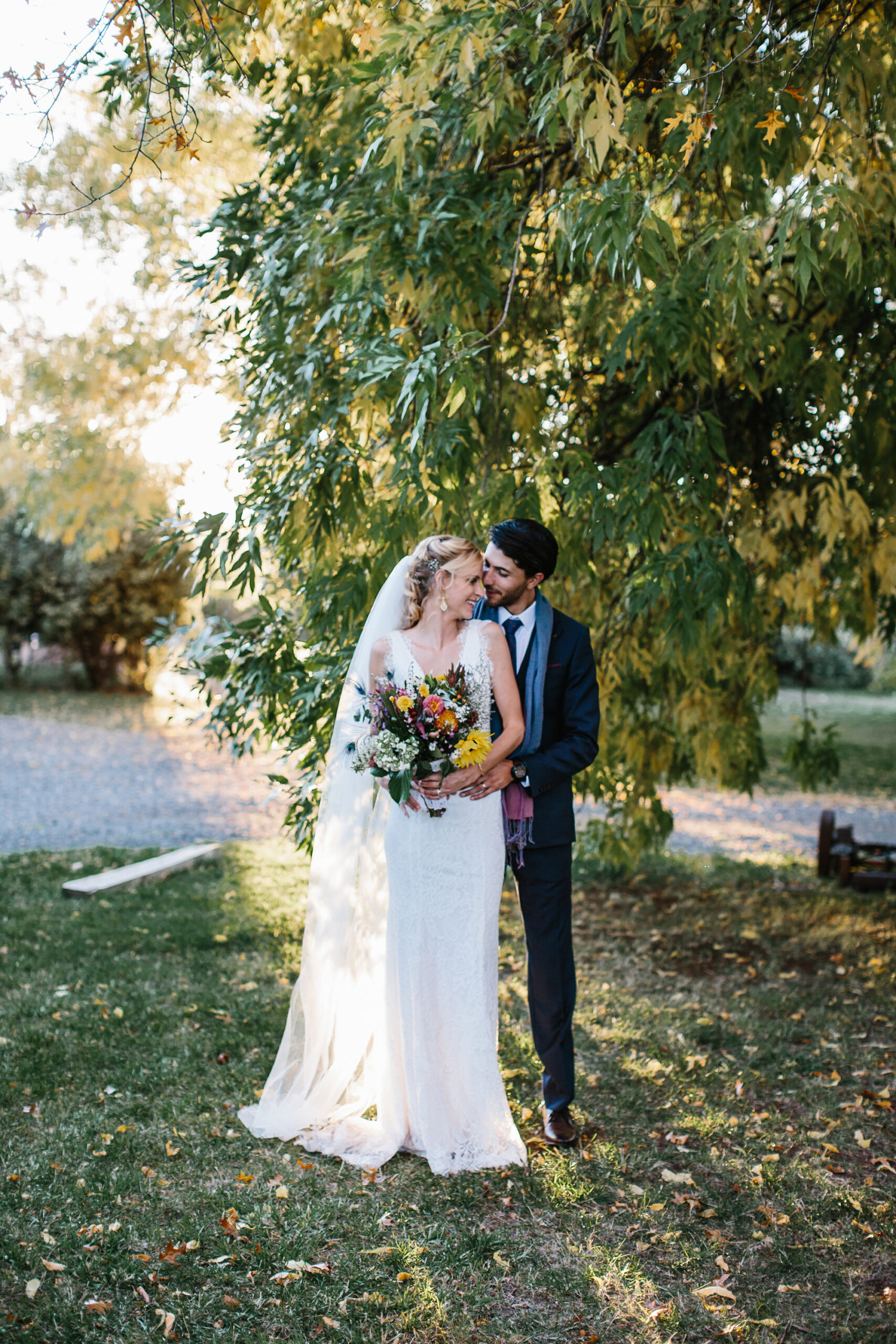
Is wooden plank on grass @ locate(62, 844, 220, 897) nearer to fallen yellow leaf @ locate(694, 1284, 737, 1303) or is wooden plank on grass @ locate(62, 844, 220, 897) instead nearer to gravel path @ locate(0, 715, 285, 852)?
gravel path @ locate(0, 715, 285, 852)

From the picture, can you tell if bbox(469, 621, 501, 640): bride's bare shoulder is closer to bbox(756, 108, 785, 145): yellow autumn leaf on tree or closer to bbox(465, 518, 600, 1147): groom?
bbox(465, 518, 600, 1147): groom

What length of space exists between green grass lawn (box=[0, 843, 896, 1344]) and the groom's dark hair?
2.05 metres

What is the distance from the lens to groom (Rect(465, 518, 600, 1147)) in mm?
3416

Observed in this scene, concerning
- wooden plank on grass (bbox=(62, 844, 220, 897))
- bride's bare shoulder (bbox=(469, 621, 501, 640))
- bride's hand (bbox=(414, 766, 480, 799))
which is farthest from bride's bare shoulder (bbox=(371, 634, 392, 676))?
wooden plank on grass (bbox=(62, 844, 220, 897))

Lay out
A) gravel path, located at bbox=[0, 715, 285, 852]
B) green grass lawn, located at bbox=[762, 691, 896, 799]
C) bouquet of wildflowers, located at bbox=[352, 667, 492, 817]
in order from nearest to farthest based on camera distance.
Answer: bouquet of wildflowers, located at bbox=[352, 667, 492, 817], gravel path, located at bbox=[0, 715, 285, 852], green grass lawn, located at bbox=[762, 691, 896, 799]

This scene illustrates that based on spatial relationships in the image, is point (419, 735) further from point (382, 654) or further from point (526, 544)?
point (526, 544)

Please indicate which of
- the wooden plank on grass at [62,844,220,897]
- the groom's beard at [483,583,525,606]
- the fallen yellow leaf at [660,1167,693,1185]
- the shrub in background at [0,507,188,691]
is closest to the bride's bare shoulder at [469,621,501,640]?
the groom's beard at [483,583,525,606]

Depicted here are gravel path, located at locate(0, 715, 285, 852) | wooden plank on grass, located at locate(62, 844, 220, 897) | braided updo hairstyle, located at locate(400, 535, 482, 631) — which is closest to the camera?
braided updo hairstyle, located at locate(400, 535, 482, 631)

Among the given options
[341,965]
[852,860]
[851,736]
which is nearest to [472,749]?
[341,965]

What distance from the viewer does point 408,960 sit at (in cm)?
340

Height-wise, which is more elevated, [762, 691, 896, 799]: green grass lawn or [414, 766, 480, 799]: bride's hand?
[414, 766, 480, 799]: bride's hand

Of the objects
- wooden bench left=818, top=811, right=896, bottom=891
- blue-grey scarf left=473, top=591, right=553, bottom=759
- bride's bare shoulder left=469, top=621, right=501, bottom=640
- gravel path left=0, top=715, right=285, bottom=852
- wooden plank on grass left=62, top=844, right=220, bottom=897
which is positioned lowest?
gravel path left=0, top=715, right=285, bottom=852

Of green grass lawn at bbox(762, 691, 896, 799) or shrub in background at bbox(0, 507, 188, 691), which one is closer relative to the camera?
green grass lawn at bbox(762, 691, 896, 799)

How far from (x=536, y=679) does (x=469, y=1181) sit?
1.67 m
